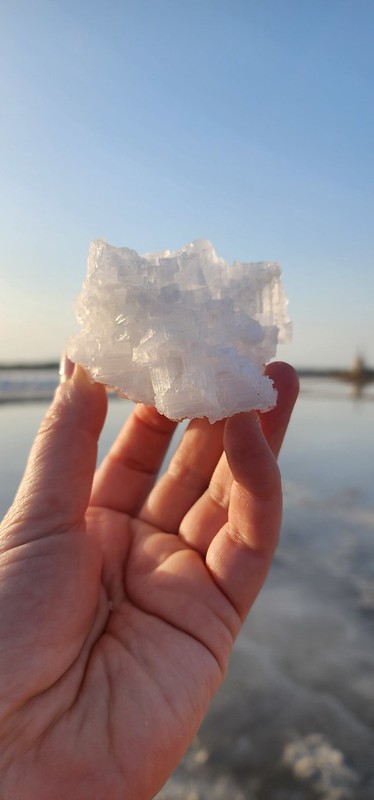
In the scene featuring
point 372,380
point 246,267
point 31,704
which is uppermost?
point 246,267

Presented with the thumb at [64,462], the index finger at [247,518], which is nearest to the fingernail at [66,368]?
the thumb at [64,462]

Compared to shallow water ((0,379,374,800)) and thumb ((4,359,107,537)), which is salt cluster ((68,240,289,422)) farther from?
shallow water ((0,379,374,800))

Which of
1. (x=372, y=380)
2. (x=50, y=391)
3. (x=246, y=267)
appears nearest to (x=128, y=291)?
(x=246, y=267)

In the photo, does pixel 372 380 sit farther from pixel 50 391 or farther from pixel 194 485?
pixel 194 485

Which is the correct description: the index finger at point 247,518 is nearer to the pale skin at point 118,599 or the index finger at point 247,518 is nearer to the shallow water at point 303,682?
the pale skin at point 118,599

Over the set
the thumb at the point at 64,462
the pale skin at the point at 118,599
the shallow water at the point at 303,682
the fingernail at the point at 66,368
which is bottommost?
the shallow water at the point at 303,682

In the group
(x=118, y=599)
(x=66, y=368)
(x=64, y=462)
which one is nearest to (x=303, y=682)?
(x=118, y=599)
